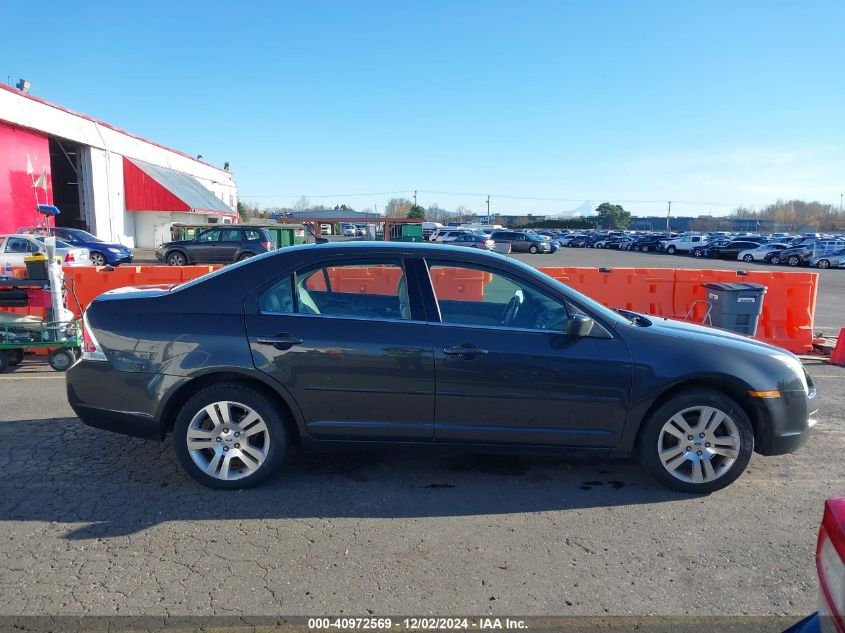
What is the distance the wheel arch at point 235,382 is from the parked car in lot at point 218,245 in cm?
2084

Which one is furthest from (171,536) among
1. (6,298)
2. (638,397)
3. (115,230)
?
(115,230)

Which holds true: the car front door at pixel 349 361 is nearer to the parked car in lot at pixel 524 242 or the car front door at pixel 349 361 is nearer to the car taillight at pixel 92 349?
the car taillight at pixel 92 349

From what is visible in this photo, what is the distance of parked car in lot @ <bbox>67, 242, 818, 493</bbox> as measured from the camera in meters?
3.90

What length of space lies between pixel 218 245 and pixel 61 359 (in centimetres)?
1781

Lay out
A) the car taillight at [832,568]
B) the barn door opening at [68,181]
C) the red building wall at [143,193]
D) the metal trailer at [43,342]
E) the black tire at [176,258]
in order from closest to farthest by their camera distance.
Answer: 1. the car taillight at [832,568]
2. the metal trailer at [43,342]
3. the black tire at [176,258]
4. the barn door opening at [68,181]
5. the red building wall at [143,193]

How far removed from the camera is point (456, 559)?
10.6 feet

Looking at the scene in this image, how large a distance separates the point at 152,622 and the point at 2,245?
18.5m

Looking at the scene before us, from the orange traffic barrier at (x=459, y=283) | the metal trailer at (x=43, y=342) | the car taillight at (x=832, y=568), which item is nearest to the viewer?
the car taillight at (x=832, y=568)

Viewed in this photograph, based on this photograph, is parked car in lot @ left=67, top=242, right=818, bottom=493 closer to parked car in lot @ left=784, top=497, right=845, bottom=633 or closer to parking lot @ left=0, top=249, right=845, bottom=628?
parking lot @ left=0, top=249, right=845, bottom=628

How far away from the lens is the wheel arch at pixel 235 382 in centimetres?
395

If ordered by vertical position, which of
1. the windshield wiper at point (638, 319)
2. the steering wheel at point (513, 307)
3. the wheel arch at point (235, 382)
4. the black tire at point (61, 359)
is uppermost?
the steering wheel at point (513, 307)

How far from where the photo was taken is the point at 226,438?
397 centimetres

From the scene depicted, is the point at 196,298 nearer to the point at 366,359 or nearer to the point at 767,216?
the point at 366,359

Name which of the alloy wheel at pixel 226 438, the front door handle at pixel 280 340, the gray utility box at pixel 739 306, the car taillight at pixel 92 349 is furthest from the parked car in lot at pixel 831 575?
the gray utility box at pixel 739 306
